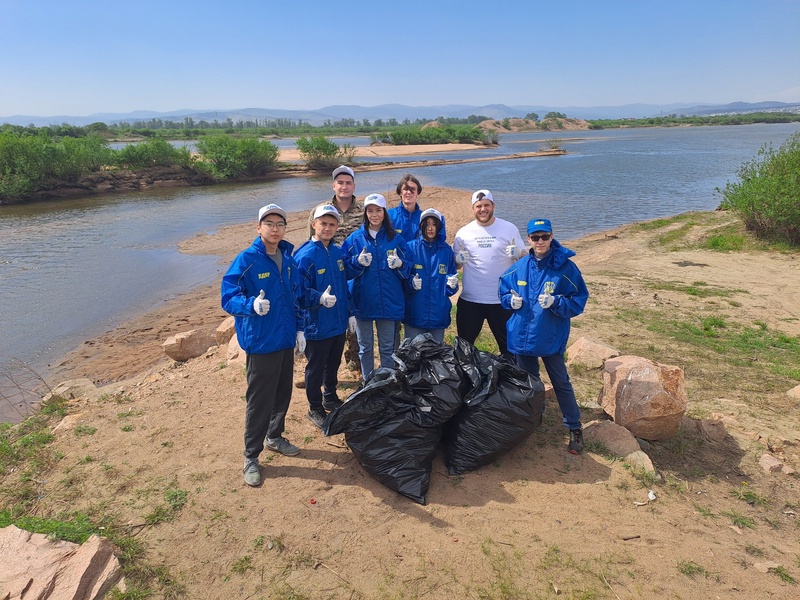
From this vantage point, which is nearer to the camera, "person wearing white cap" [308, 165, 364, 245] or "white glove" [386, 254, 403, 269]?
"white glove" [386, 254, 403, 269]

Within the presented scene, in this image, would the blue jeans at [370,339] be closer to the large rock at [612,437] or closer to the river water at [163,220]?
the large rock at [612,437]

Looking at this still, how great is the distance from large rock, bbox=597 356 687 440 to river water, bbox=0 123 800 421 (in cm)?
750

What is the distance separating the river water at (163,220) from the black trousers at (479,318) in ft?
20.3

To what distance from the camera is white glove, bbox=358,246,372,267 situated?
4031 millimetres

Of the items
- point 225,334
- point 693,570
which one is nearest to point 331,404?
point 693,570

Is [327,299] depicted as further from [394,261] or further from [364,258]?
[394,261]

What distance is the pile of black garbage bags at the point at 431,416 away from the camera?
339cm

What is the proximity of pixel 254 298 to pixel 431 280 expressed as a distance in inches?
63.7

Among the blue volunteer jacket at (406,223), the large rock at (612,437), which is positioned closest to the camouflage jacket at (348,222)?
the blue volunteer jacket at (406,223)

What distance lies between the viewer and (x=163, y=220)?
21703mm

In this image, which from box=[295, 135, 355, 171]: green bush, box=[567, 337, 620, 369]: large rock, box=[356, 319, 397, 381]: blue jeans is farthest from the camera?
box=[295, 135, 355, 171]: green bush

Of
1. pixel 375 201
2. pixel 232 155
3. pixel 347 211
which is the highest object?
pixel 232 155

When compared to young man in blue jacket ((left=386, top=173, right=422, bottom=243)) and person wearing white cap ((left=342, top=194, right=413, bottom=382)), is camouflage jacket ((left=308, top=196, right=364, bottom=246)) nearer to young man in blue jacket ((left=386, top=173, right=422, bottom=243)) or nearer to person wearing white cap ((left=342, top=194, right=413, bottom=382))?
young man in blue jacket ((left=386, top=173, right=422, bottom=243))

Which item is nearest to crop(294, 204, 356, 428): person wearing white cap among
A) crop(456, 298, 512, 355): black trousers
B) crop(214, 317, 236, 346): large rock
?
crop(456, 298, 512, 355): black trousers
